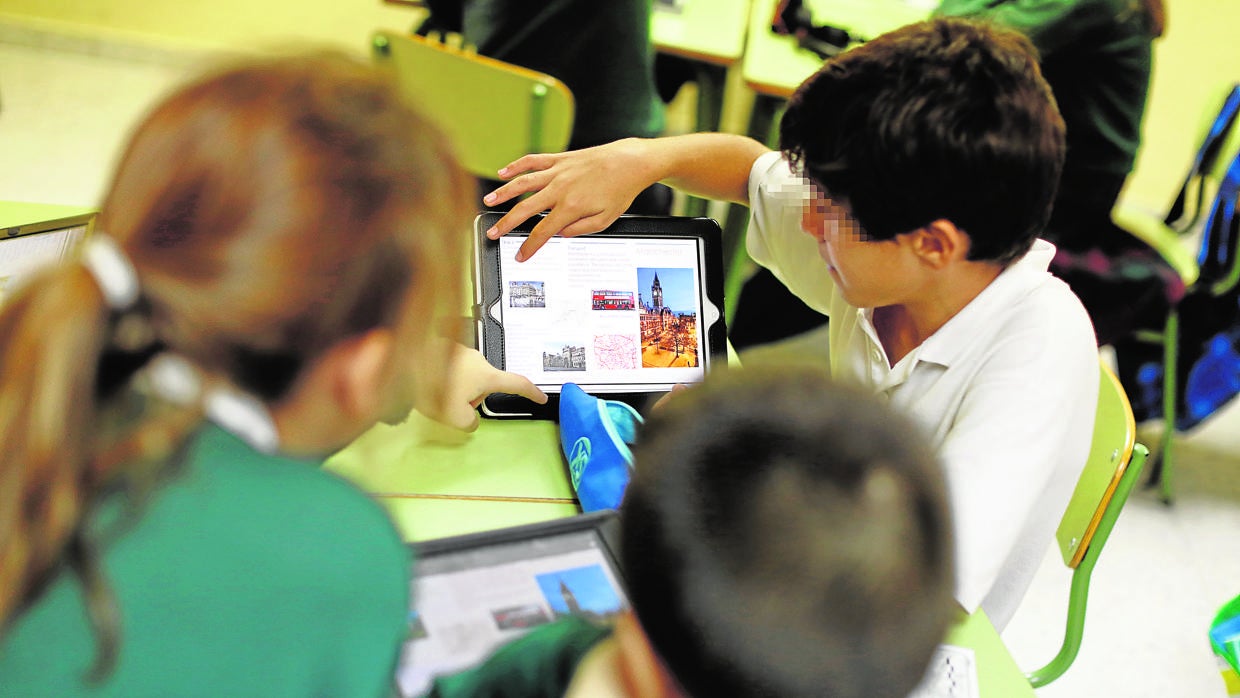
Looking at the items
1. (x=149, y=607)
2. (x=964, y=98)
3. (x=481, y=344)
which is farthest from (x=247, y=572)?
(x=964, y=98)

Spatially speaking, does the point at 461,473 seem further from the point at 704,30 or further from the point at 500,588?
the point at 704,30

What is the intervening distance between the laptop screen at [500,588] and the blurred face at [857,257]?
1.18 ft

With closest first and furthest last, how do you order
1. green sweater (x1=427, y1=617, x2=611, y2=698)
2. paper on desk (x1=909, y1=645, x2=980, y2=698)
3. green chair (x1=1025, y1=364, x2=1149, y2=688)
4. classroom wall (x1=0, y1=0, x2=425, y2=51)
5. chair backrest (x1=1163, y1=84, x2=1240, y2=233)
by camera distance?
green sweater (x1=427, y1=617, x2=611, y2=698)
paper on desk (x1=909, y1=645, x2=980, y2=698)
green chair (x1=1025, y1=364, x2=1149, y2=688)
chair backrest (x1=1163, y1=84, x2=1240, y2=233)
classroom wall (x1=0, y1=0, x2=425, y2=51)

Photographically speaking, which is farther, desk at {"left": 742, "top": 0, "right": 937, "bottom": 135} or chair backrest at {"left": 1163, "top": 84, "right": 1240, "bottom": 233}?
desk at {"left": 742, "top": 0, "right": 937, "bottom": 135}

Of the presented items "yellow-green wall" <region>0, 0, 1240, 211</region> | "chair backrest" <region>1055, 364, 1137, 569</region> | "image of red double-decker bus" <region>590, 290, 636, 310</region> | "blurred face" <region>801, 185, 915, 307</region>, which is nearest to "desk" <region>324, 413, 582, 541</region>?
"image of red double-decker bus" <region>590, 290, 636, 310</region>

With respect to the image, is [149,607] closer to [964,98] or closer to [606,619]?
[606,619]

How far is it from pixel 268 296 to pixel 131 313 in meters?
0.06

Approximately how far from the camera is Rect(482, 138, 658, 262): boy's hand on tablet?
0.99 m

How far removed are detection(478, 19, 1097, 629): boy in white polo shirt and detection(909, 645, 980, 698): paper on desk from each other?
0.05 metres

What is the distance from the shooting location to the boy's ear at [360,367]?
18.8 inches

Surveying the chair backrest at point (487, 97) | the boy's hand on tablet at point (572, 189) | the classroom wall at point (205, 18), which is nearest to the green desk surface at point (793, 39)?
the chair backrest at point (487, 97)

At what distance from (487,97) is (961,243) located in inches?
36.1

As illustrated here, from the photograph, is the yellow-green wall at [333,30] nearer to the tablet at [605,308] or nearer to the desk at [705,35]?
the desk at [705,35]

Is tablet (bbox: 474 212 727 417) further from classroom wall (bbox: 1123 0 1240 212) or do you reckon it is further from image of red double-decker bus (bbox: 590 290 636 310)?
classroom wall (bbox: 1123 0 1240 212)
